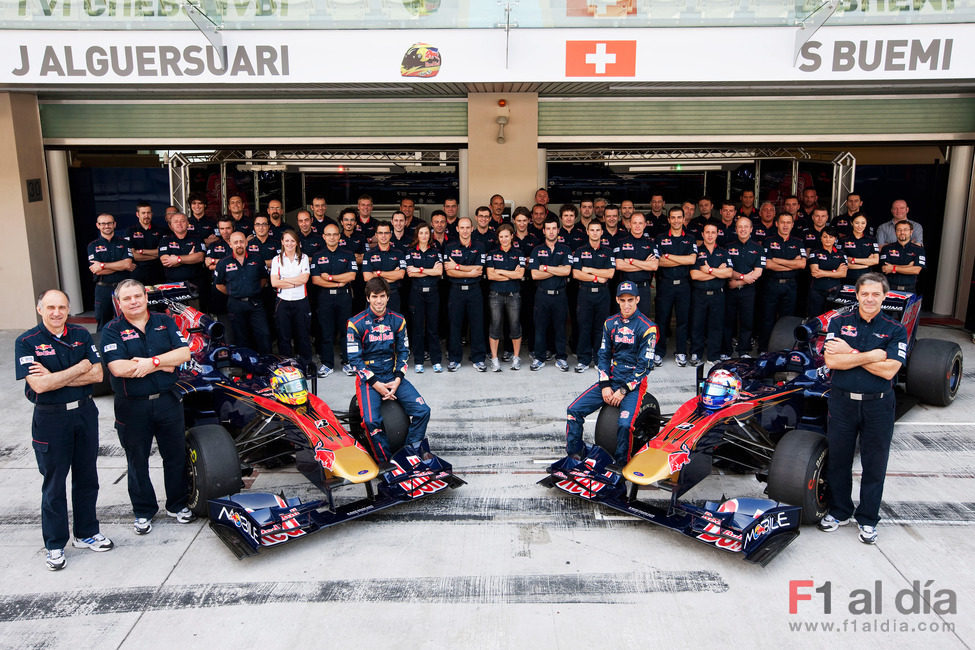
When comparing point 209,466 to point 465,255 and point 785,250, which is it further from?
Answer: point 785,250

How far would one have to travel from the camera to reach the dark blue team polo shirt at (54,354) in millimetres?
5438

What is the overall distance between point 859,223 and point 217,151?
9.80 meters

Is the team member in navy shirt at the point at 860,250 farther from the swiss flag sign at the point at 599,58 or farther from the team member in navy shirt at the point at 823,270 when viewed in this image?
the swiss flag sign at the point at 599,58

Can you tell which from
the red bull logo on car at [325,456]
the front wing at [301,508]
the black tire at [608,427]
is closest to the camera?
the front wing at [301,508]

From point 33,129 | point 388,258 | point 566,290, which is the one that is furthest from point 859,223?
point 33,129

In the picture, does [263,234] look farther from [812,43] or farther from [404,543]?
[812,43]

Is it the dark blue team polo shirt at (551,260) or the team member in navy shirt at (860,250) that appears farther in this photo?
the team member in navy shirt at (860,250)

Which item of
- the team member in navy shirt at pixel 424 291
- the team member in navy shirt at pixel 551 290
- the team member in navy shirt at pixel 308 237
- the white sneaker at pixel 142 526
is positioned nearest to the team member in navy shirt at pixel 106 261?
the team member in navy shirt at pixel 308 237

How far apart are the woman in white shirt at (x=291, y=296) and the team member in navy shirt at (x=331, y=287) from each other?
0.64 ft

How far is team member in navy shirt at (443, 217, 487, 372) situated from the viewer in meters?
10.2

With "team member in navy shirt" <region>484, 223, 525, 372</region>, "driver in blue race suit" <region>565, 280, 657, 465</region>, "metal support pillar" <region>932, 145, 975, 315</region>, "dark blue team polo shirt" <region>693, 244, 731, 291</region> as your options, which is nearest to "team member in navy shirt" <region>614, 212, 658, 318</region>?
"dark blue team polo shirt" <region>693, 244, 731, 291</region>

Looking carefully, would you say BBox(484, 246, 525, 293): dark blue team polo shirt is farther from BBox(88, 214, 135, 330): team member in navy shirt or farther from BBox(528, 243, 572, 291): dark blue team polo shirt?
BBox(88, 214, 135, 330): team member in navy shirt

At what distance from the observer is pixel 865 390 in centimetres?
583

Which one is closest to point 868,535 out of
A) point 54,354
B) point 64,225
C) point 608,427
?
point 608,427
